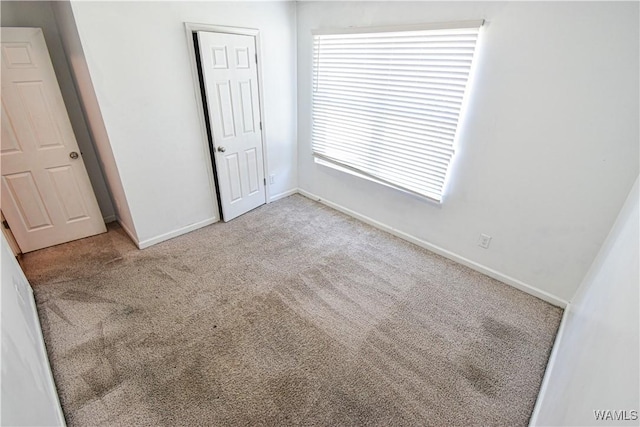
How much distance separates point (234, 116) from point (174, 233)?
138 centimetres

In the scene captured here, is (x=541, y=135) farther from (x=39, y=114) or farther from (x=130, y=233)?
(x=39, y=114)

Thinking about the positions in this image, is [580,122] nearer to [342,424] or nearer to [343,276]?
[343,276]

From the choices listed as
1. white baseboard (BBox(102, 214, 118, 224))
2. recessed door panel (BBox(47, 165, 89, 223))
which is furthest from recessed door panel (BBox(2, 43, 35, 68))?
white baseboard (BBox(102, 214, 118, 224))

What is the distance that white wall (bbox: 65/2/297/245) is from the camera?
2223 millimetres

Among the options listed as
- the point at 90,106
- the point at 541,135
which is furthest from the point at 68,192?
the point at 541,135

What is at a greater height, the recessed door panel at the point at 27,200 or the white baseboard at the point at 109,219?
the recessed door panel at the point at 27,200

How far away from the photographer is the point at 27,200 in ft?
8.78

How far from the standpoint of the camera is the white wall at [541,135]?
1780mm

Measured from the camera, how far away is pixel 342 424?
153cm

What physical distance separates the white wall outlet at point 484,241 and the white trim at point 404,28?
5.45 ft

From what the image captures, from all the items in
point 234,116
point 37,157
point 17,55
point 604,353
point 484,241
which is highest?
point 17,55

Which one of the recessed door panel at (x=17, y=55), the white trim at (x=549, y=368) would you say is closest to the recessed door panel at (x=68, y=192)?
the recessed door panel at (x=17, y=55)

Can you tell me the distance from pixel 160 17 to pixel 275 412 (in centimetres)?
296

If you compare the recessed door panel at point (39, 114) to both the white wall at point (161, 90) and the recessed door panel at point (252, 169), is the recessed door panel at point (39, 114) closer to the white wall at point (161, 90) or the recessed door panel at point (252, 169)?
the white wall at point (161, 90)
